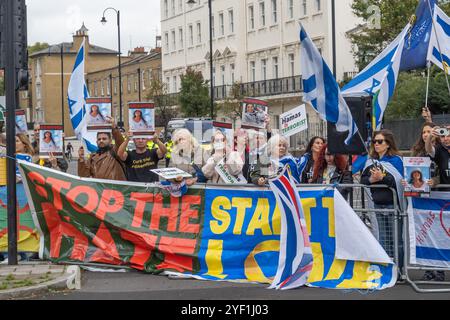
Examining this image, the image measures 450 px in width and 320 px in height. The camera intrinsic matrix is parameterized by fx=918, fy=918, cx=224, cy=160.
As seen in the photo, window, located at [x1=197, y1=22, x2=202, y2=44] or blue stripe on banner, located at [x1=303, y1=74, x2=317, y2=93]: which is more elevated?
window, located at [x1=197, y1=22, x2=202, y2=44]

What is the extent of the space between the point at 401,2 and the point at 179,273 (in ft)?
105

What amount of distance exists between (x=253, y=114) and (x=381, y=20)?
102ft

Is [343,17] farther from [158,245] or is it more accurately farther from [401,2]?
[158,245]

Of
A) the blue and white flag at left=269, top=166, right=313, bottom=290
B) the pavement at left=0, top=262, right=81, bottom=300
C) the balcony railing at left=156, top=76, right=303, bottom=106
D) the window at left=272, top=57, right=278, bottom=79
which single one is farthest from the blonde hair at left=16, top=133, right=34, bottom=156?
the window at left=272, top=57, right=278, bottom=79

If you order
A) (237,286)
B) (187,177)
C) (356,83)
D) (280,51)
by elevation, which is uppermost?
(280,51)

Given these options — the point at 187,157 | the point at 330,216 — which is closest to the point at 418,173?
the point at 330,216

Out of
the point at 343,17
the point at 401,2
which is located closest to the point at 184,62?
the point at 343,17

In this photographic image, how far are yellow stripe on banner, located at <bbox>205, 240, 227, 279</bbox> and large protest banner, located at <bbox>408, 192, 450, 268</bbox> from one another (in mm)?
2269

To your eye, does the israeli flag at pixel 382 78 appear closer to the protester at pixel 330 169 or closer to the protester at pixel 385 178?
the protester at pixel 330 169

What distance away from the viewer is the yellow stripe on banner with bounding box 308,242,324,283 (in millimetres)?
10250

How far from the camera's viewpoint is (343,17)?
56844 mm

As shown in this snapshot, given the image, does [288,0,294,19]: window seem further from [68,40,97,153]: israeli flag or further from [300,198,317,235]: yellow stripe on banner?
[300,198,317,235]: yellow stripe on banner

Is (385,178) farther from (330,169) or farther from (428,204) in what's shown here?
(330,169)

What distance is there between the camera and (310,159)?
11.9 meters
